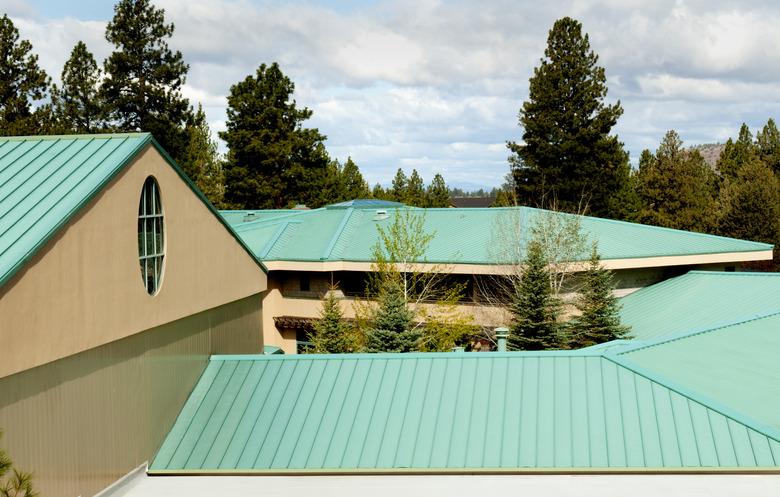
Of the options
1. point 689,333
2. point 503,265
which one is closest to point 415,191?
point 503,265

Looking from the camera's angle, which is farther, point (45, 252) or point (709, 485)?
point (709, 485)

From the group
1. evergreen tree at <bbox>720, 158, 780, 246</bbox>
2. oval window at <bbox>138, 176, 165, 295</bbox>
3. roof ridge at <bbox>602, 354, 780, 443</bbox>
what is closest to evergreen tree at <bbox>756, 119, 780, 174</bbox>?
evergreen tree at <bbox>720, 158, 780, 246</bbox>

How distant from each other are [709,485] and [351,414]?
18.7 ft

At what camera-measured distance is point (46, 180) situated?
39.4 ft

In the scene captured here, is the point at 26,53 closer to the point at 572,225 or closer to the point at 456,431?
the point at 572,225

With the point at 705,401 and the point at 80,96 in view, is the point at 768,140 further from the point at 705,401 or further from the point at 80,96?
the point at 705,401

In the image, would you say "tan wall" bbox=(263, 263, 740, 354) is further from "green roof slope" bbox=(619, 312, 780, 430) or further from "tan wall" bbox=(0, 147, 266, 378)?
"tan wall" bbox=(0, 147, 266, 378)

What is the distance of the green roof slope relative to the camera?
1623 centimetres

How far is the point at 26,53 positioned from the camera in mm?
44594

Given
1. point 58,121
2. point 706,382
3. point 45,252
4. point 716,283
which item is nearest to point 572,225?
point 716,283

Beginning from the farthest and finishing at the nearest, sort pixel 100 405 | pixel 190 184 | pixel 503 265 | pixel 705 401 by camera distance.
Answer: pixel 503 265, pixel 190 184, pixel 705 401, pixel 100 405

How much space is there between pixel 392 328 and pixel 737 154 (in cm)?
5727

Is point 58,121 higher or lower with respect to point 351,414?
higher

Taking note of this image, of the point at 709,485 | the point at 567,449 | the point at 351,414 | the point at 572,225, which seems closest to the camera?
the point at 709,485
